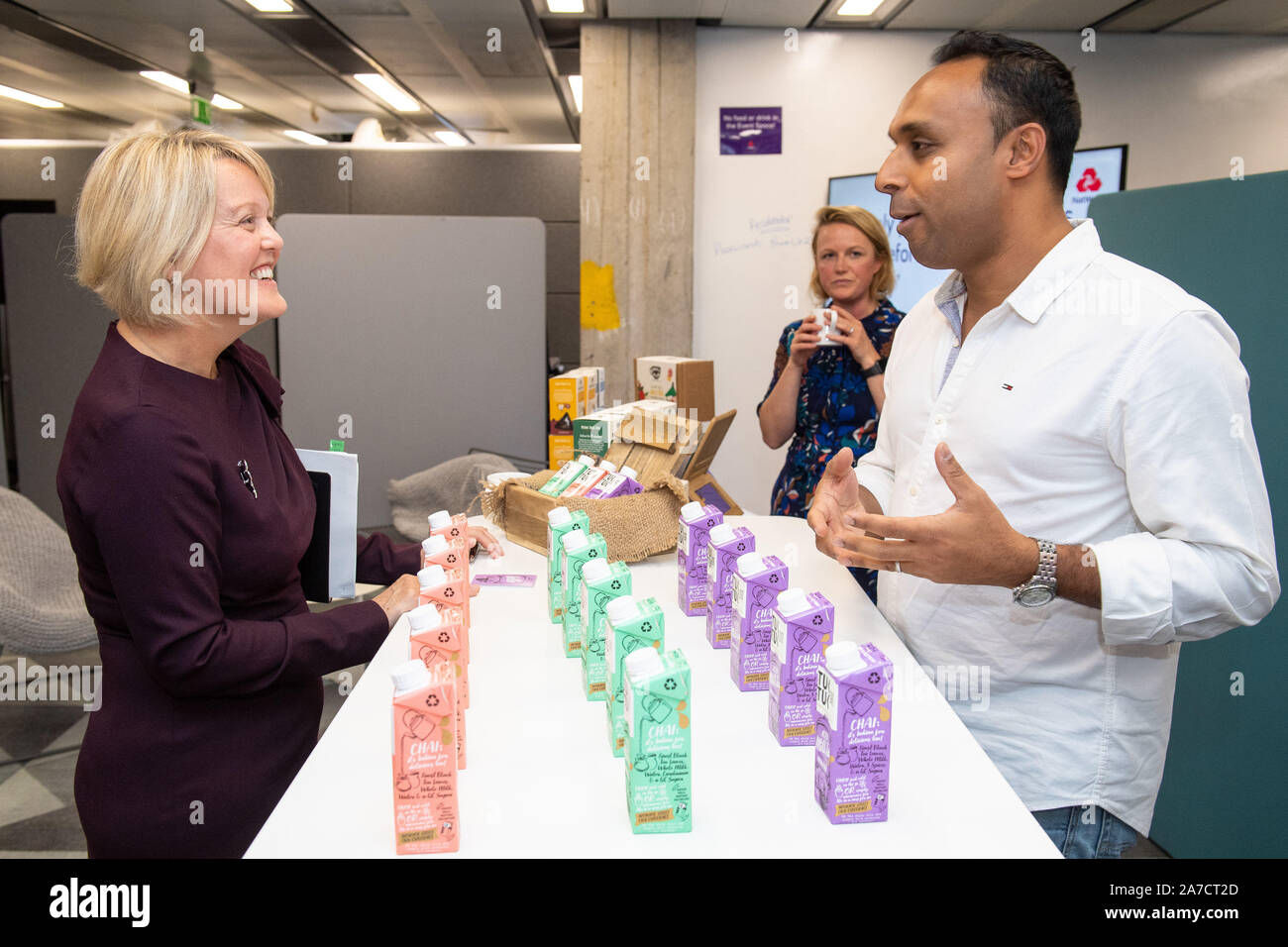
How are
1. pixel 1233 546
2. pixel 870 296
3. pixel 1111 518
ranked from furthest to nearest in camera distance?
pixel 870 296
pixel 1111 518
pixel 1233 546

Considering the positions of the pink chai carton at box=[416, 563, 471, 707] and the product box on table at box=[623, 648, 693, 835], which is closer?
the product box on table at box=[623, 648, 693, 835]

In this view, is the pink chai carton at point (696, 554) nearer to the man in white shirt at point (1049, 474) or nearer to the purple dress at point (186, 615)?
the man in white shirt at point (1049, 474)

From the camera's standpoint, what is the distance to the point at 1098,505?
134cm

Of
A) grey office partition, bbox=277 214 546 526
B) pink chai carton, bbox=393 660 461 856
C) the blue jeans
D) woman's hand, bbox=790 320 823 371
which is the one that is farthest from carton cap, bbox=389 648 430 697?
grey office partition, bbox=277 214 546 526

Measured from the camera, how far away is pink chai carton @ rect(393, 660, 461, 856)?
96 cm

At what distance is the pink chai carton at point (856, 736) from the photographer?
1028 mm

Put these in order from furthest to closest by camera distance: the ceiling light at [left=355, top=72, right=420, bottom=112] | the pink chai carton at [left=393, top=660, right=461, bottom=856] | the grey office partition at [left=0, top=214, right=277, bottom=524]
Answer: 1. the ceiling light at [left=355, top=72, right=420, bottom=112]
2. the grey office partition at [left=0, top=214, right=277, bottom=524]
3. the pink chai carton at [left=393, top=660, right=461, bottom=856]

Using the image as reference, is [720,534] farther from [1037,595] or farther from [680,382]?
[680,382]

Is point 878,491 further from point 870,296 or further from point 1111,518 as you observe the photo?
point 870,296

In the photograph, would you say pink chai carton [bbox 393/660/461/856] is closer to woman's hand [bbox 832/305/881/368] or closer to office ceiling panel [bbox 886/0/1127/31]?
woman's hand [bbox 832/305/881/368]

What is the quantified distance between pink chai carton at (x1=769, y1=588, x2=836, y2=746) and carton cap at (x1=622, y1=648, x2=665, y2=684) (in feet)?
0.78
